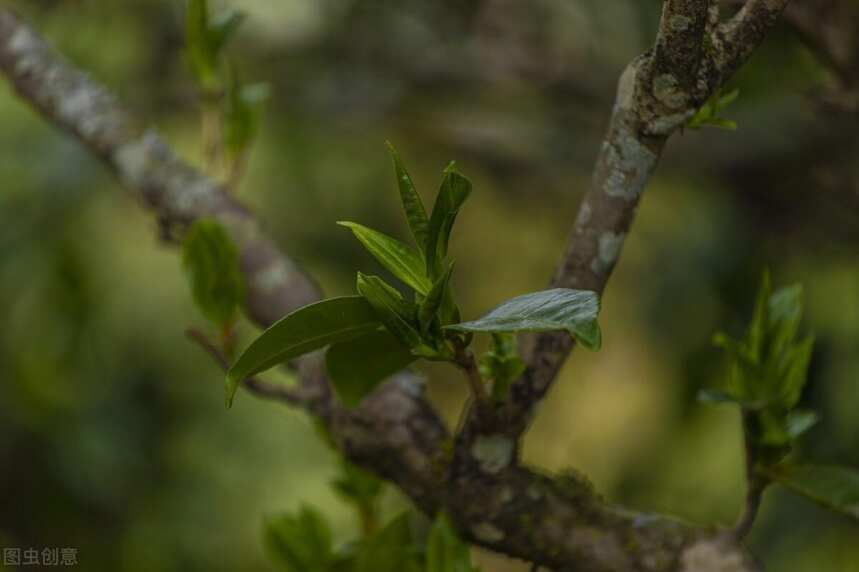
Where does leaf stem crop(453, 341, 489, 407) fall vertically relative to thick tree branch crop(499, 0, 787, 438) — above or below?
below

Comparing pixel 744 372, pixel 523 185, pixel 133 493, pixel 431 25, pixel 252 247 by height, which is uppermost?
pixel 431 25

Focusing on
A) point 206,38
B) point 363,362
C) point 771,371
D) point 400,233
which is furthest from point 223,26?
point 400,233

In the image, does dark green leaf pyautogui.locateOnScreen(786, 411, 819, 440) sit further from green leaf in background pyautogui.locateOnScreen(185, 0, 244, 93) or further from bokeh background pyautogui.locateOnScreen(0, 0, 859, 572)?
bokeh background pyautogui.locateOnScreen(0, 0, 859, 572)

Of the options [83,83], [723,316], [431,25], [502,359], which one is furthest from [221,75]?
[723,316]

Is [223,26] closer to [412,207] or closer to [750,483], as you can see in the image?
[412,207]

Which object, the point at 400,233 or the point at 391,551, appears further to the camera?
the point at 400,233

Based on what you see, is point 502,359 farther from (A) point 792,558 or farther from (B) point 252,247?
(A) point 792,558

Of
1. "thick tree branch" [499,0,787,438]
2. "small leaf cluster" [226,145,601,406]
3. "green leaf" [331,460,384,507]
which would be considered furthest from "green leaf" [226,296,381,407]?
"green leaf" [331,460,384,507]
